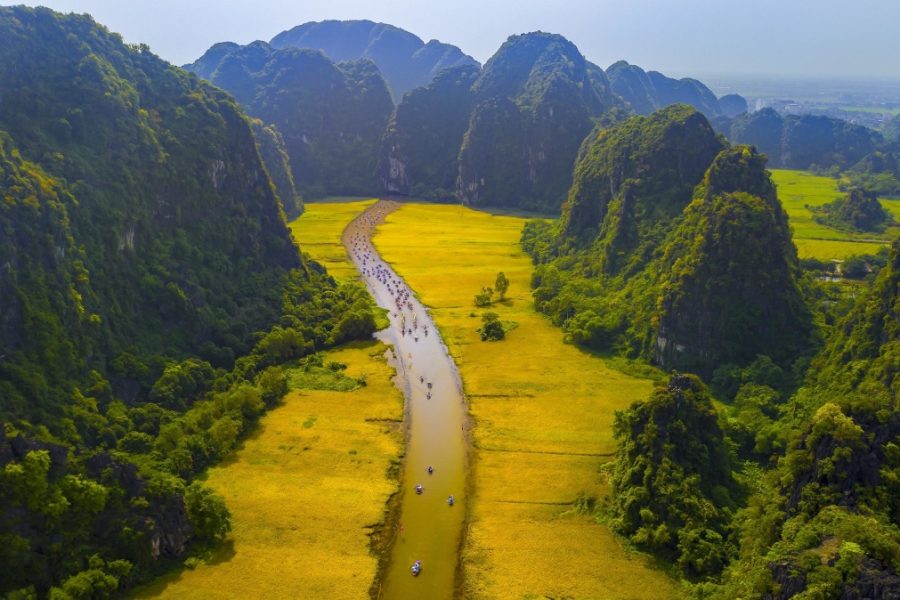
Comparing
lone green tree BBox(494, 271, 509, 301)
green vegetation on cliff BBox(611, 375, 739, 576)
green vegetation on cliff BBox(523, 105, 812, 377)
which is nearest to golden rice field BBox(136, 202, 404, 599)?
green vegetation on cliff BBox(611, 375, 739, 576)

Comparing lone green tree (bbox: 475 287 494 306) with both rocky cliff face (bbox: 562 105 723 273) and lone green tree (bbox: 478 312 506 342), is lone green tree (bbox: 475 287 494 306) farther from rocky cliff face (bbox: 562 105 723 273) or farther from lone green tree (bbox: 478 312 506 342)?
rocky cliff face (bbox: 562 105 723 273)

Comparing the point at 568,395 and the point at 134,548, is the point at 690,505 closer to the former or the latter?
the point at 568,395

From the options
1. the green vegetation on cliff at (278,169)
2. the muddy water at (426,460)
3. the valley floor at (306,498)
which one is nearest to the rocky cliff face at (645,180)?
the muddy water at (426,460)

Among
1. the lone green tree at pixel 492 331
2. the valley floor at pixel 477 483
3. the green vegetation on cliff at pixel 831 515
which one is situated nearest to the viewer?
the green vegetation on cliff at pixel 831 515

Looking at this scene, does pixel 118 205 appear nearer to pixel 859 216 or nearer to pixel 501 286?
pixel 501 286

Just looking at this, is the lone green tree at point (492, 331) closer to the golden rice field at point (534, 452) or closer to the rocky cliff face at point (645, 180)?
the golden rice field at point (534, 452)

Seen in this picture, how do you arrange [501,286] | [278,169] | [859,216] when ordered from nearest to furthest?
[501,286]
[859,216]
[278,169]

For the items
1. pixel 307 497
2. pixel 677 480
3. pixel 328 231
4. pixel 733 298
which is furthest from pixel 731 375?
pixel 328 231
